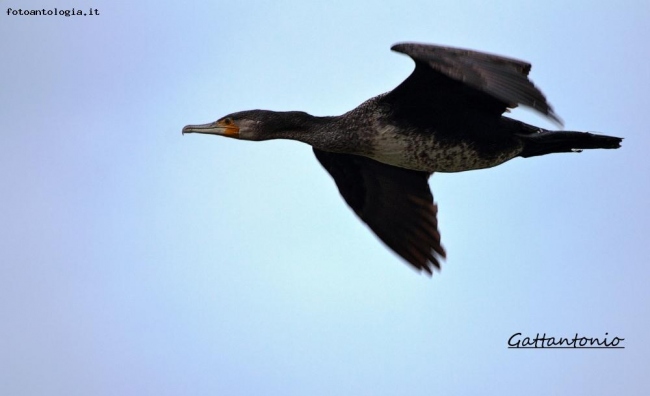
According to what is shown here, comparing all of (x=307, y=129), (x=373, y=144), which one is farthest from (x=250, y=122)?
(x=373, y=144)

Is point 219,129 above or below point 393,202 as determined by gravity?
above

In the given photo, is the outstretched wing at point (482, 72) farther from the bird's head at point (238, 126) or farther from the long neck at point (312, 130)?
the bird's head at point (238, 126)

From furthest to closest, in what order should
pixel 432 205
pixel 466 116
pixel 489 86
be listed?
pixel 432 205 < pixel 466 116 < pixel 489 86

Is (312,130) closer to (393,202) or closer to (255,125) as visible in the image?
(255,125)

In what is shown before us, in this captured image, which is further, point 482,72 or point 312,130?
point 312,130

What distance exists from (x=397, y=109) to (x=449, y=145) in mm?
607

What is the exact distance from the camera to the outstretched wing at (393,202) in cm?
1245

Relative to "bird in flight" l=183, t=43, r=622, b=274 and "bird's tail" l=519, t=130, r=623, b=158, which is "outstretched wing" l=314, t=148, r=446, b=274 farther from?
"bird's tail" l=519, t=130, r=623, b=158

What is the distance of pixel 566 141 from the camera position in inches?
450

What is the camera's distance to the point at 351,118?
11453mm

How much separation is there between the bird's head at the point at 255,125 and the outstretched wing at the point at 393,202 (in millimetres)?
1051

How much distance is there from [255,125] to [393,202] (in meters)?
1.79

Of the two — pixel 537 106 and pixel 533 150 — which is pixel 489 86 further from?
pixel 533 150

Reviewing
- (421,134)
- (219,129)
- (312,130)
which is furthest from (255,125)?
(421,134)
